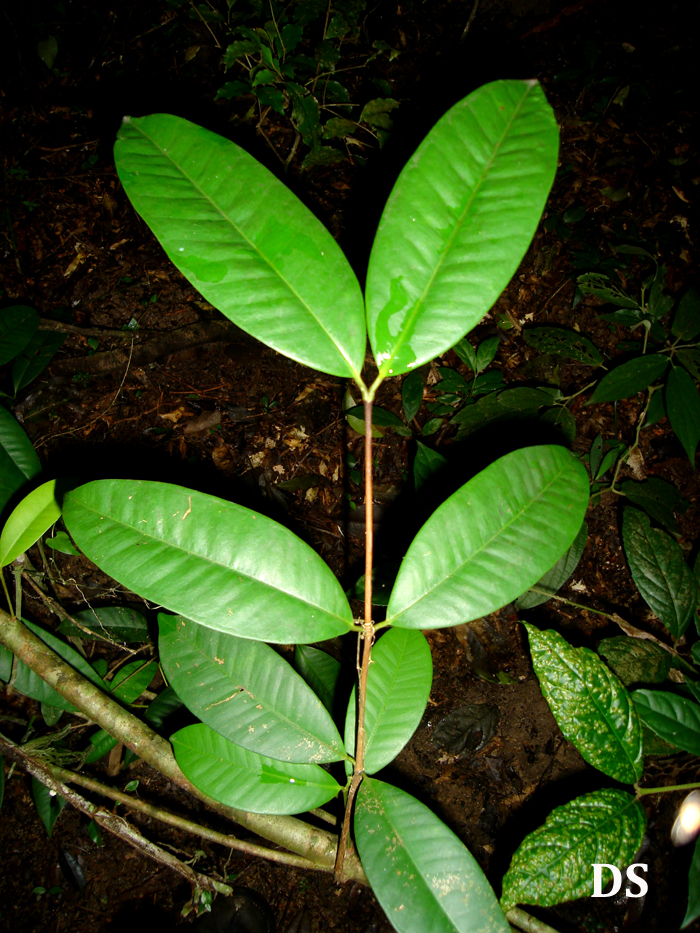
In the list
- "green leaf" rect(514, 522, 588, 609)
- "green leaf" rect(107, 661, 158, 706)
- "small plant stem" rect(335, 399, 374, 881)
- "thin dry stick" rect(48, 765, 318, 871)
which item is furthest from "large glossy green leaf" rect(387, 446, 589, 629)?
"green leaf" rect(107, 661, 158, 706)

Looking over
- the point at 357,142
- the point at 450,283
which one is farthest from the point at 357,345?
the point at 357,142

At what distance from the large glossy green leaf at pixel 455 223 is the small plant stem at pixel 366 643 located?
99 mm

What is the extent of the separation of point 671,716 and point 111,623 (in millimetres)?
1465

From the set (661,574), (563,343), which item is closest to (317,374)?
(563,343)

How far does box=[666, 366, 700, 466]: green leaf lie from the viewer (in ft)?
4.75

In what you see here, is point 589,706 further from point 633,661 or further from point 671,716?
point 633,661

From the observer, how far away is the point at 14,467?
130 cm

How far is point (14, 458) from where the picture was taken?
1.31 meters

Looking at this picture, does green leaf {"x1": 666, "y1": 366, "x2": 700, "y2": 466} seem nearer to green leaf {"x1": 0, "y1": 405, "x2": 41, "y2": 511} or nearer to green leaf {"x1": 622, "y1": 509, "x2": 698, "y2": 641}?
green leaf {"x1": 622, "y1": 509, "x2": 698, "y2": 641}

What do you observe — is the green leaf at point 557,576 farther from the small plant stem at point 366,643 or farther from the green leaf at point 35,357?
the green leaf at point 35,357

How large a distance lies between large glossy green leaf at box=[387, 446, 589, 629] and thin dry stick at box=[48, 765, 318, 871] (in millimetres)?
659

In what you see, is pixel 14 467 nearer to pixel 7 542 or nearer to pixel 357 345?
pixel 7 542

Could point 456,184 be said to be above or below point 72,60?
below

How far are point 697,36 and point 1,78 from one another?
3445 millimetres
